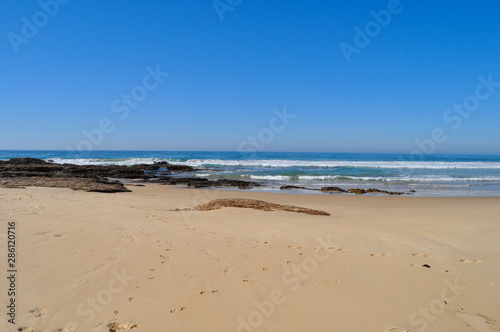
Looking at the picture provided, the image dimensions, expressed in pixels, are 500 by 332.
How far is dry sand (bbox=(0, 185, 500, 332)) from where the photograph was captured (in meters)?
2.89

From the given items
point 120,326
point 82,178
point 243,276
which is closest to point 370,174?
point 82,178

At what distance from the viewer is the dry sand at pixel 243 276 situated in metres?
2.89

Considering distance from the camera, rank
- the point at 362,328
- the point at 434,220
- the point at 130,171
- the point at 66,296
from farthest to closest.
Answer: the point at 130,171
the point at 434,220
the point at 66,296
the point at 362,328

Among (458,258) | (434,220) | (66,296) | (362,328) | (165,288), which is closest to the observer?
(362,328)

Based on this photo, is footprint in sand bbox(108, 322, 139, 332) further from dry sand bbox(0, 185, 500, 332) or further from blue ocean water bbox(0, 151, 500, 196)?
blue ocean water bbox(0, 151, 500, 196)

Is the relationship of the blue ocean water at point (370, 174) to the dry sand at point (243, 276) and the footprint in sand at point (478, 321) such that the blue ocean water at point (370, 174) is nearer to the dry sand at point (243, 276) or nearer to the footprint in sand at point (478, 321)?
the dry sand at point (243, 276)

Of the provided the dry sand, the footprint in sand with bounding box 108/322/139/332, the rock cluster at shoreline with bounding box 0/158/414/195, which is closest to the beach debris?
the dry sand

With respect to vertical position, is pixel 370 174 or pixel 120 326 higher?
pixel 120 326

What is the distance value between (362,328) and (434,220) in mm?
7019

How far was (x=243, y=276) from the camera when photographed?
3.83 meters

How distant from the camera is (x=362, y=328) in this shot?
9.29ft

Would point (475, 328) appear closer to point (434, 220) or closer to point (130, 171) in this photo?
point (434, 220)

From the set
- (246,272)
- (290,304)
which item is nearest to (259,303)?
(290,304)

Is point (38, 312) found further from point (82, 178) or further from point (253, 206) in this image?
point (82, 178)
